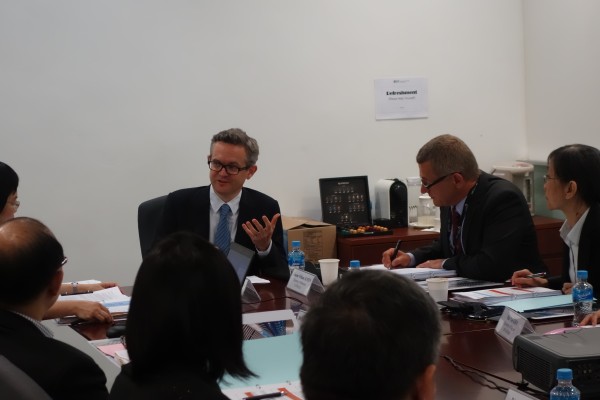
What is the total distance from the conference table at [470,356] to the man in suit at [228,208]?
0.65 m

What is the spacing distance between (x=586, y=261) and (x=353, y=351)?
2208mm

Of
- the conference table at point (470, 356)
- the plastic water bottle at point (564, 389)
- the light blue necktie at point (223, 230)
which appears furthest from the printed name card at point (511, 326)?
the light blue necktie at point (223, 230)

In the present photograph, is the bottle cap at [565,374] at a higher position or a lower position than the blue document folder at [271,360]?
higher

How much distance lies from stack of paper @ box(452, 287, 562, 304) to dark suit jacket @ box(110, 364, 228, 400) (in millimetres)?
1649

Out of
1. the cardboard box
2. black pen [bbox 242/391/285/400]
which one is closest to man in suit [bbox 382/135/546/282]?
the cardboard box

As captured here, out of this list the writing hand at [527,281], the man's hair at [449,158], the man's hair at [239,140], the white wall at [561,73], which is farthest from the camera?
the white wall at [561,73]

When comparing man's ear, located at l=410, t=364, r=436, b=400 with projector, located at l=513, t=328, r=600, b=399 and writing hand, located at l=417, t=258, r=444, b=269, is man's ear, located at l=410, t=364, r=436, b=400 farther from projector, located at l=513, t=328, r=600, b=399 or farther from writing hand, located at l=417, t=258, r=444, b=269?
writing hand, located at l=417, t=258, r=444, b=269

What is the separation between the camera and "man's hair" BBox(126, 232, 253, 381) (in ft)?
5.06

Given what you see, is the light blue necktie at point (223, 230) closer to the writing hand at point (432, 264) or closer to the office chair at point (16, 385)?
the writing hand at point (432, 264)

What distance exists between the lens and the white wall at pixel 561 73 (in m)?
5.07

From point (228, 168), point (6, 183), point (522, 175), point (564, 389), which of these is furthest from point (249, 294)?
point (522, 175)

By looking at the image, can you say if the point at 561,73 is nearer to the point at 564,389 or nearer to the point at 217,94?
the point at 217,94

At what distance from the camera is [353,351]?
3.83 feet

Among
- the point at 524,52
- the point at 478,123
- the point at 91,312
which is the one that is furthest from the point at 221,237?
the point at 524,52
